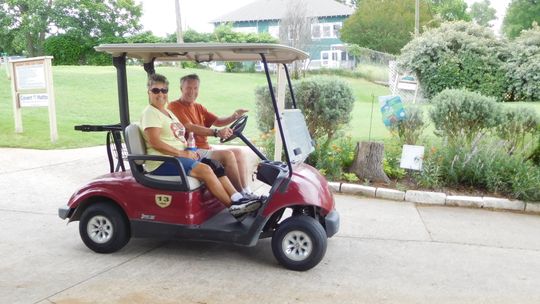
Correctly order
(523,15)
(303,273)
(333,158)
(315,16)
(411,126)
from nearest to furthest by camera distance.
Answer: (303,273) < (333,158) < (411,126) < (315,16) < (523,15)

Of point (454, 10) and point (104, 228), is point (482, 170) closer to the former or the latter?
point (104, 228)

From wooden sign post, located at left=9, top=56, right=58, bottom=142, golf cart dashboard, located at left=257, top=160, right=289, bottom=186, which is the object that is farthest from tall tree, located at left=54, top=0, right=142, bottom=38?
golf cart dashboard, located at left=257, top=160, right=289, bottom=186

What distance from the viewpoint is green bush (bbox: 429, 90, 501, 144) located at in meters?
7.21

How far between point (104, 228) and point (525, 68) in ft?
54.0

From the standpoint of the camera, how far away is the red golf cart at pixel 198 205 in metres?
4.20

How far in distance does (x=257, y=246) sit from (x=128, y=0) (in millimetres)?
39130

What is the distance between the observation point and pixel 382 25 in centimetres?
3853

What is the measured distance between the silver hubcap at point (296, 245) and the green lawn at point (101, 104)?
4.46 meters

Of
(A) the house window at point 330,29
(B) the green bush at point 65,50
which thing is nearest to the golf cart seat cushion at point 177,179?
(B) the green bush at point 65,50

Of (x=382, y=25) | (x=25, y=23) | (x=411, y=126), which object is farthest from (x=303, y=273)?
(x=25, y=23)

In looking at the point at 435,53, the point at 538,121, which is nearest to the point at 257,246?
the point at 538,121

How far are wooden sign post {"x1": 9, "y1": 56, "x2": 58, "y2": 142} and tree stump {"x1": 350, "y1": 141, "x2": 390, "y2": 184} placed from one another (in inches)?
247

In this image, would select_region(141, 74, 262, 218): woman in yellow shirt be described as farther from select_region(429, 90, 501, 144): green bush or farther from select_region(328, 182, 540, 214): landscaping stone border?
select_region(429, 90, 501, 144): green bush

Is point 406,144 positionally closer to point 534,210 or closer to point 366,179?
point 366,179
